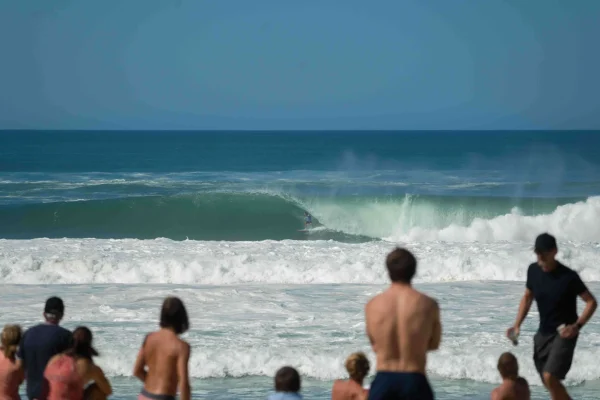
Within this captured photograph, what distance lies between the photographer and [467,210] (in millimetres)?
32219

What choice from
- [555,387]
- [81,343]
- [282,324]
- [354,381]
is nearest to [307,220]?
[282,324]

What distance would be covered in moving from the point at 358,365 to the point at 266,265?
401 inches

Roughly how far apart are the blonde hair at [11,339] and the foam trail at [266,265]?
9658 mm

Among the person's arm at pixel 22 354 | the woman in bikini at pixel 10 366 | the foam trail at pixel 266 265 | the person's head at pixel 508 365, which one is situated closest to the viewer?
the person's arm at pixel 22 354

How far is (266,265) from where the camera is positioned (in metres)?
16.0

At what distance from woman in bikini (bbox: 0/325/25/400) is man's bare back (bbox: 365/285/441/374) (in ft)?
7.84

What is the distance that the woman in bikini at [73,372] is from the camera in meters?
5.24

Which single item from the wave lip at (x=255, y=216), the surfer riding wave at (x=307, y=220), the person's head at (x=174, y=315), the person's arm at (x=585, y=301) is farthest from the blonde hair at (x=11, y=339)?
the surfer riding wave at (x=307, y=220)

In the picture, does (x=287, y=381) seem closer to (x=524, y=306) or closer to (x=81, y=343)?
(x=81, y=343)

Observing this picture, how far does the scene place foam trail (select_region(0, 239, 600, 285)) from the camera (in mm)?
15625

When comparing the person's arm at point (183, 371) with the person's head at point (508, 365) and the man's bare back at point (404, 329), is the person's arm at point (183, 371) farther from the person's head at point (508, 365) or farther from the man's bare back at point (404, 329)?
the person's head at point (508, 365)

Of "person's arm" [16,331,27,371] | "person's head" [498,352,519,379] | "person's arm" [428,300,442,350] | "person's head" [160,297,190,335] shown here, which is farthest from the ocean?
"person's arm" [428,300,442,350]

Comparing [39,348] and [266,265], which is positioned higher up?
[266,265]

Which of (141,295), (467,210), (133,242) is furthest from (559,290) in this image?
(467,210)
